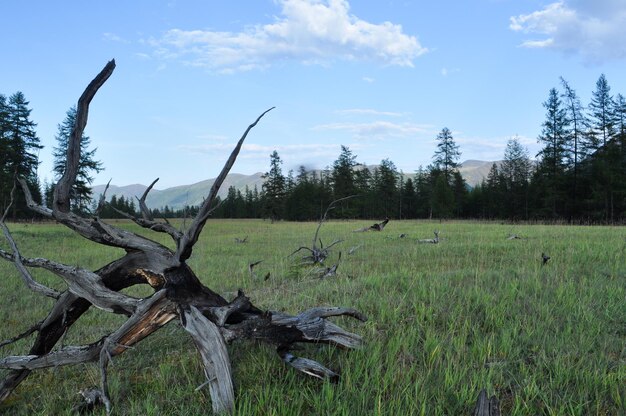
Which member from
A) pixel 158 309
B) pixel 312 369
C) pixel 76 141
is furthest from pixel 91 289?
pixel 312 369

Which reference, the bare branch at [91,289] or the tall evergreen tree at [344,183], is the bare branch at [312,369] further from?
the tall evergreen tree at [344,183]

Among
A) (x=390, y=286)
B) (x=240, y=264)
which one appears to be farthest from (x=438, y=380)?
(x=240, y=264)

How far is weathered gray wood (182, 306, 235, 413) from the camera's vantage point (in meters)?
2.79

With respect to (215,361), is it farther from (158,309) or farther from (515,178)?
(515,178)

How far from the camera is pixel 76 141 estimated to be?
3.43 m

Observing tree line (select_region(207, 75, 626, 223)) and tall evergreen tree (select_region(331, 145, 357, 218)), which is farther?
tall evergreen tree (select_region(331, 145, 357, 218))

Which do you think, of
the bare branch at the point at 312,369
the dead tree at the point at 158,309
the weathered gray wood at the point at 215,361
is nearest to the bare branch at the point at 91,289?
the dead tree at the point at 158,309

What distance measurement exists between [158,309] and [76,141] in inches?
64.5

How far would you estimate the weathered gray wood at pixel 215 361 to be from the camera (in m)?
2.79

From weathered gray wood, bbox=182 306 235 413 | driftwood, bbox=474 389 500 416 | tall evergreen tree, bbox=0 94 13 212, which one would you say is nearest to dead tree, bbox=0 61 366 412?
weathered gray wood, bbox=182 306 235 413

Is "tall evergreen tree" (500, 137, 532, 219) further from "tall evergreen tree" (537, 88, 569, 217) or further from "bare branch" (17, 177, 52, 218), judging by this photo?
"bare branch" (17, 177, 52, 218)

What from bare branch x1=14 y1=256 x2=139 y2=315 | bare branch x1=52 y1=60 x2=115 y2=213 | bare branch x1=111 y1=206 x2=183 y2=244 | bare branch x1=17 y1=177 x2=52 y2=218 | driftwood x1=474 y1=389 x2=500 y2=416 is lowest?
driftwood x1=474 y1=389 x2=500 y2=416

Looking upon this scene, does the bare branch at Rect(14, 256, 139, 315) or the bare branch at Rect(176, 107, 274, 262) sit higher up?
the bare branch at Rect(176, 107, 274, 262)

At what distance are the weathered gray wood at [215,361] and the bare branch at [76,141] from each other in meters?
1.69
